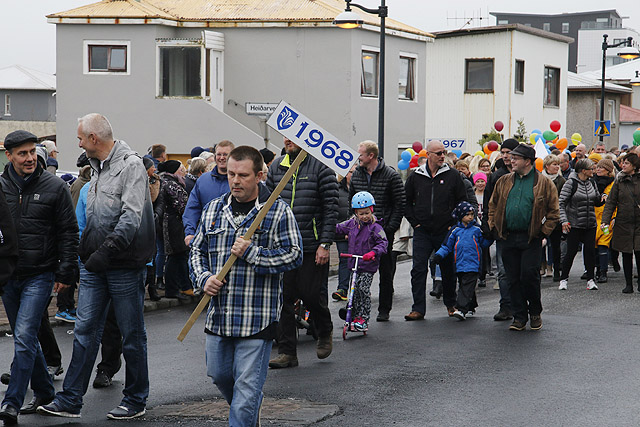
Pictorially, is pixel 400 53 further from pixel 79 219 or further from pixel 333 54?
pixel 79 219

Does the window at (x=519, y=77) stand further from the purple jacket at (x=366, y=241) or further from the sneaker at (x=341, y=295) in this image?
the purple jacket at (x=366, y=241)

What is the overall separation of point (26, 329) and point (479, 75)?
119 ft

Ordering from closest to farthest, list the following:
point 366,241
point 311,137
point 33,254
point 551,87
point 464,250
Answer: point 311,137
point 33,254
point 366,241
point 464,250
point 551,87

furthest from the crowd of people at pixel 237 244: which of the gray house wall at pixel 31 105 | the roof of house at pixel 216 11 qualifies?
the gray house wall at pixel 31 105

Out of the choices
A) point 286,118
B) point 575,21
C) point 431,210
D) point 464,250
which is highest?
point 575,21

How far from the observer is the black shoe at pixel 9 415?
6.63 meters

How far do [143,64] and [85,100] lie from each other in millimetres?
2265

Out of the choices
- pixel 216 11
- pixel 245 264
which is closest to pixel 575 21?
pixel 216 11

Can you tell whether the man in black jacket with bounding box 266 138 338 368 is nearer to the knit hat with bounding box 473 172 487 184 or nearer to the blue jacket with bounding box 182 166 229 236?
the blue jacket with bounding box 182 166 229 236

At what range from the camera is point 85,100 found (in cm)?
3133

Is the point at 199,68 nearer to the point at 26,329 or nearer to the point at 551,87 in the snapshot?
the point at 551,87

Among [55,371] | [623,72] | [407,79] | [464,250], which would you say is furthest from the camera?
[623,72]

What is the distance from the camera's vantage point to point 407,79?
3441 cm

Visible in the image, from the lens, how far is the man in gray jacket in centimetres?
678
